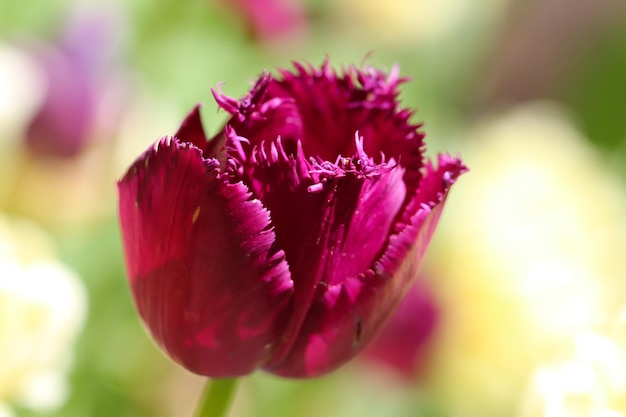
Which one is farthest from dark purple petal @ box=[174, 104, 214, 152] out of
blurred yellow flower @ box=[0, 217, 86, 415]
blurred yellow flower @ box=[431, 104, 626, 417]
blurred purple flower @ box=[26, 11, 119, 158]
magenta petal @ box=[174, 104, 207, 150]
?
blurred yellow flower @ box=[431, 104, 626, 417]

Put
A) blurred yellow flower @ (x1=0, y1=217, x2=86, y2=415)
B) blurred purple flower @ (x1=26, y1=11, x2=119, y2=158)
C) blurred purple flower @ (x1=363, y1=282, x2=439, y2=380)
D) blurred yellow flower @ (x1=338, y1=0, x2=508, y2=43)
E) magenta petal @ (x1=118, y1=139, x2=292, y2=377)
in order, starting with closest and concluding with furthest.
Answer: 1. magenta petal @ (x1=118, y1=139, x2=292, y2=377)
2. blurred yellow flower @ (x1=0, y1=217, x2=86, y2=415)
3. blurred purple flower @ (x1=26, y1=11, x2=119, y2=158)
4. blurred purple flower @ (x1=363, y1=282, x2=439, y2=380)
5. blurred yellow flower @ (x1=338, y1=0, x2=508, y2=43)

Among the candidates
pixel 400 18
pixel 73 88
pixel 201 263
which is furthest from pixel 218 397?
pixel 400 18

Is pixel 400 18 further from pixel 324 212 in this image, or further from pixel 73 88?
pixel 324 212

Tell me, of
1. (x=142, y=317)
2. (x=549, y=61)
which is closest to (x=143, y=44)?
(x=142, y=317)

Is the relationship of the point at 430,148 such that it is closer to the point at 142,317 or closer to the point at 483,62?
the point at 483,62

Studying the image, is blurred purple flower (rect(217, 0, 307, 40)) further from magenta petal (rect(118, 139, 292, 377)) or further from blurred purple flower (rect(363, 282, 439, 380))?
magenta petal (rect(118, 139, 292, 377))
